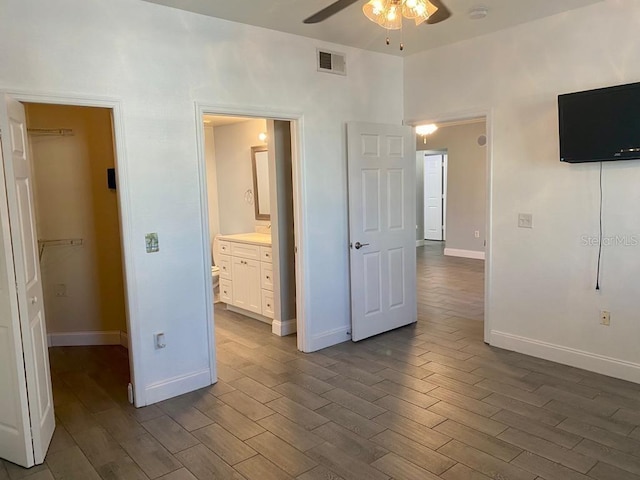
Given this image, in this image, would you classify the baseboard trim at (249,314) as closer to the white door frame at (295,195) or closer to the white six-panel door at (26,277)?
the white door frame at (295,195)

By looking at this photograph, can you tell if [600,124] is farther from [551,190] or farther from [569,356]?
[569,356]

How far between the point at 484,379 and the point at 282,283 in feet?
6.96

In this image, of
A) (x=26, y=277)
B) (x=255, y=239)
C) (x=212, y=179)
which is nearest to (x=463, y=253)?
(x=212, y=179)

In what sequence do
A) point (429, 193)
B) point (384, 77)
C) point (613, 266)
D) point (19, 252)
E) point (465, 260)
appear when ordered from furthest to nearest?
1. point (429, 193)
2. point (465, 260)
3. point (384, 77)
4. point (613, 266)
5. point (19, 252)

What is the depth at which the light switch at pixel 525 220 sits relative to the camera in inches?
155

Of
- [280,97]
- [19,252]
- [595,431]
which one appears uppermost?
[280,97]

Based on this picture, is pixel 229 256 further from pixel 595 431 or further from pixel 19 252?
pixel 595 431

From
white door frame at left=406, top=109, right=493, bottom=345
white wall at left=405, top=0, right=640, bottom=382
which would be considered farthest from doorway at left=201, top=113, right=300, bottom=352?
white wall at left=405, top=0, right=640, bottom=382

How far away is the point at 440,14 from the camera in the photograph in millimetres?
3441

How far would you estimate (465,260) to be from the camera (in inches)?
349

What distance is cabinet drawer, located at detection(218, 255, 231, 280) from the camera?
5574mm

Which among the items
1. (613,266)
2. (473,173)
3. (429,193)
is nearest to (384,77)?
(613,266)

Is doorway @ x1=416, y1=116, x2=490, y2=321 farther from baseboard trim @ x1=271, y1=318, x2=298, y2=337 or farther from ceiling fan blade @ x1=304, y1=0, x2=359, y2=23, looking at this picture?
ceiling fan blade @ x1=304, y1=0, x2=359, y2=23

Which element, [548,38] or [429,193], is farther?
[429,193]
